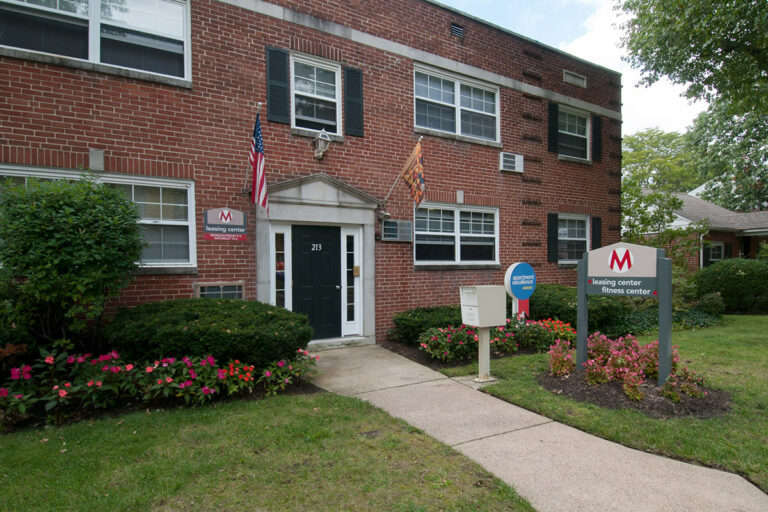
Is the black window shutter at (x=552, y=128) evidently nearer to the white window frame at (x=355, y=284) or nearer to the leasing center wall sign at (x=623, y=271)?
the white window frame at (x=355, y=284)

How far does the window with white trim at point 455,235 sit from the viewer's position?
9.52m

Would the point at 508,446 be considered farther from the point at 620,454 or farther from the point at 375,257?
the point at 375,257

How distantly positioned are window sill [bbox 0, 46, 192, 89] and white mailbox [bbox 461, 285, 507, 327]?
5349 mm

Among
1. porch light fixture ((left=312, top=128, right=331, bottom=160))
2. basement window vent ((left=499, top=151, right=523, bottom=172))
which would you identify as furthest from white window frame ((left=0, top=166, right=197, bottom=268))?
basement window vent ((left=499, top=151, right=523, bottom=172))

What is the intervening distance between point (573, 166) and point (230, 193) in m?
8.80

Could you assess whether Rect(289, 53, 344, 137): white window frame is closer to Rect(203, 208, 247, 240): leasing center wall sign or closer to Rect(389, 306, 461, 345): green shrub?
Rect(203, 208, 247, 240): leasing center wall sign

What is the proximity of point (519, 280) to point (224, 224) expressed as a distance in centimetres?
516

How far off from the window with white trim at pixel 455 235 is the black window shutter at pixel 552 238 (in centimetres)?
170

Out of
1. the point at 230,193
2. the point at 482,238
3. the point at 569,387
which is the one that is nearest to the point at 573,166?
the point at 482,238

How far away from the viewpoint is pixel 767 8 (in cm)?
916

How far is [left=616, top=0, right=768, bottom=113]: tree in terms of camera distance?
9.52 metres

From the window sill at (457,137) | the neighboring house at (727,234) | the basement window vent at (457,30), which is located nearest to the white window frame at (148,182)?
the window sill at (457,137)

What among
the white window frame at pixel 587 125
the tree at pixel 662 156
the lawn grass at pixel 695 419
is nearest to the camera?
the lawn grass at pixel 695 419

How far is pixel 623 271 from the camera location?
536cm
